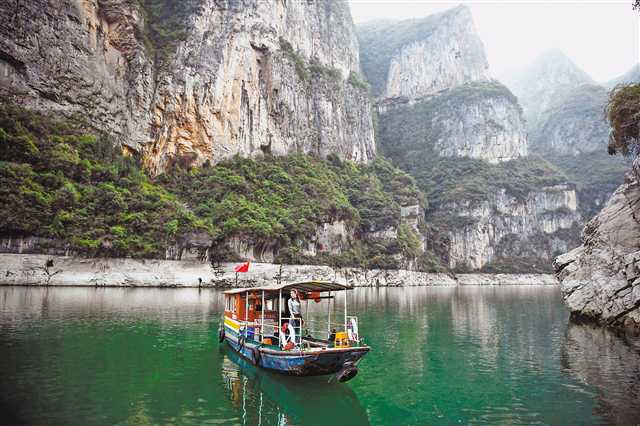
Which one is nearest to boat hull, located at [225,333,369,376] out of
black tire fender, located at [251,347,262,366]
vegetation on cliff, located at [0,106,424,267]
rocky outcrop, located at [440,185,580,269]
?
black tire fender, located at [251,347,262,366]

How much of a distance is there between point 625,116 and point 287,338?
2930cm

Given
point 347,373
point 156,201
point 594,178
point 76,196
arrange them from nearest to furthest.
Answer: point 347,373 < point 76,196 < point 156,201 < point 594,178


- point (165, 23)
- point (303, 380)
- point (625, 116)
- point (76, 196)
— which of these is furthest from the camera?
point (165, 23)

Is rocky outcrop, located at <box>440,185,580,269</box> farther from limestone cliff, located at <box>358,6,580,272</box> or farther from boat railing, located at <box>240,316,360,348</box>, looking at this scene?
boat railing, located at <box>240,316,360,348</box>

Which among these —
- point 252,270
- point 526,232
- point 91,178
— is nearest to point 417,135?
point 526,232

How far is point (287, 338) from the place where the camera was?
1744cm

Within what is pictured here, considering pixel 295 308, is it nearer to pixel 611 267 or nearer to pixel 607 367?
pixel 607 367

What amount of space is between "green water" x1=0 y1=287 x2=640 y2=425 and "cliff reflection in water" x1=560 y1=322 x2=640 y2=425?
0.05 m

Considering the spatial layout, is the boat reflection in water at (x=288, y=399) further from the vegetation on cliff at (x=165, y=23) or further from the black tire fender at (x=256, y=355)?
the vegetation on cliff at (x=165, y=23)

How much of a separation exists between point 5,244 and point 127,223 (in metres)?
16.4

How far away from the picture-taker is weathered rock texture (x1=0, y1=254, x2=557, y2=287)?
51281mm

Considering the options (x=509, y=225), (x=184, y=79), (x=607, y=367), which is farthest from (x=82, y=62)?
(x=509, y=225)

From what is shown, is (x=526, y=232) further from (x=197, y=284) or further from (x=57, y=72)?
(x=57, y=72)

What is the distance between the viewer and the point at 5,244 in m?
51.4
